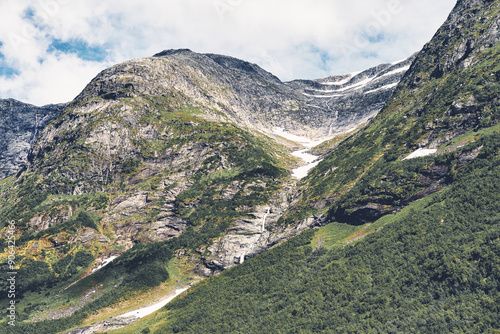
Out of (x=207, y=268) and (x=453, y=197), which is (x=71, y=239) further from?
(x=453, y=197)

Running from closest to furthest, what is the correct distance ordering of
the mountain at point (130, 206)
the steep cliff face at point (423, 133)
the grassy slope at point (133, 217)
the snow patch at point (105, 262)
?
the steep cliff face at point (423, 133) < the grassy slope at point (133, 217) < the mountain at point (130, 206) < the snow patch at point (105, 262)

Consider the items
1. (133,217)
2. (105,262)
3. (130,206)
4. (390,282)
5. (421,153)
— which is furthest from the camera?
(130,206)

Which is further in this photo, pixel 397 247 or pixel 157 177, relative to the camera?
pixel 157 177

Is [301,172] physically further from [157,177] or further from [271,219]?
[157,177]

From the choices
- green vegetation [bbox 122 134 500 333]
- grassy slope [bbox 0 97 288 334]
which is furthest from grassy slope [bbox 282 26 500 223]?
grassy slope [bbox 0 97 288 334]

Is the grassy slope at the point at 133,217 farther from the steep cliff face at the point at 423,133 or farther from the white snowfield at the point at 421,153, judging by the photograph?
the white snowfield at the point at 421,153

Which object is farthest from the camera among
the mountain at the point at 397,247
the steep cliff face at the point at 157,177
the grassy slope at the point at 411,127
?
the steep cliff face at the point at 157,177

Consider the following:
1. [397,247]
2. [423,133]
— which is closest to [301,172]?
[423,133]

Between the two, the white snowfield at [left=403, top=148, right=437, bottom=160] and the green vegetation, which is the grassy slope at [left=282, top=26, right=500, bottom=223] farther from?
the green vegetation

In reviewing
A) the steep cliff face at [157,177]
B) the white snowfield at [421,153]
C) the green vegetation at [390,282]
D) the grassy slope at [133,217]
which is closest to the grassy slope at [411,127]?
the white snowfield at [421,153]
